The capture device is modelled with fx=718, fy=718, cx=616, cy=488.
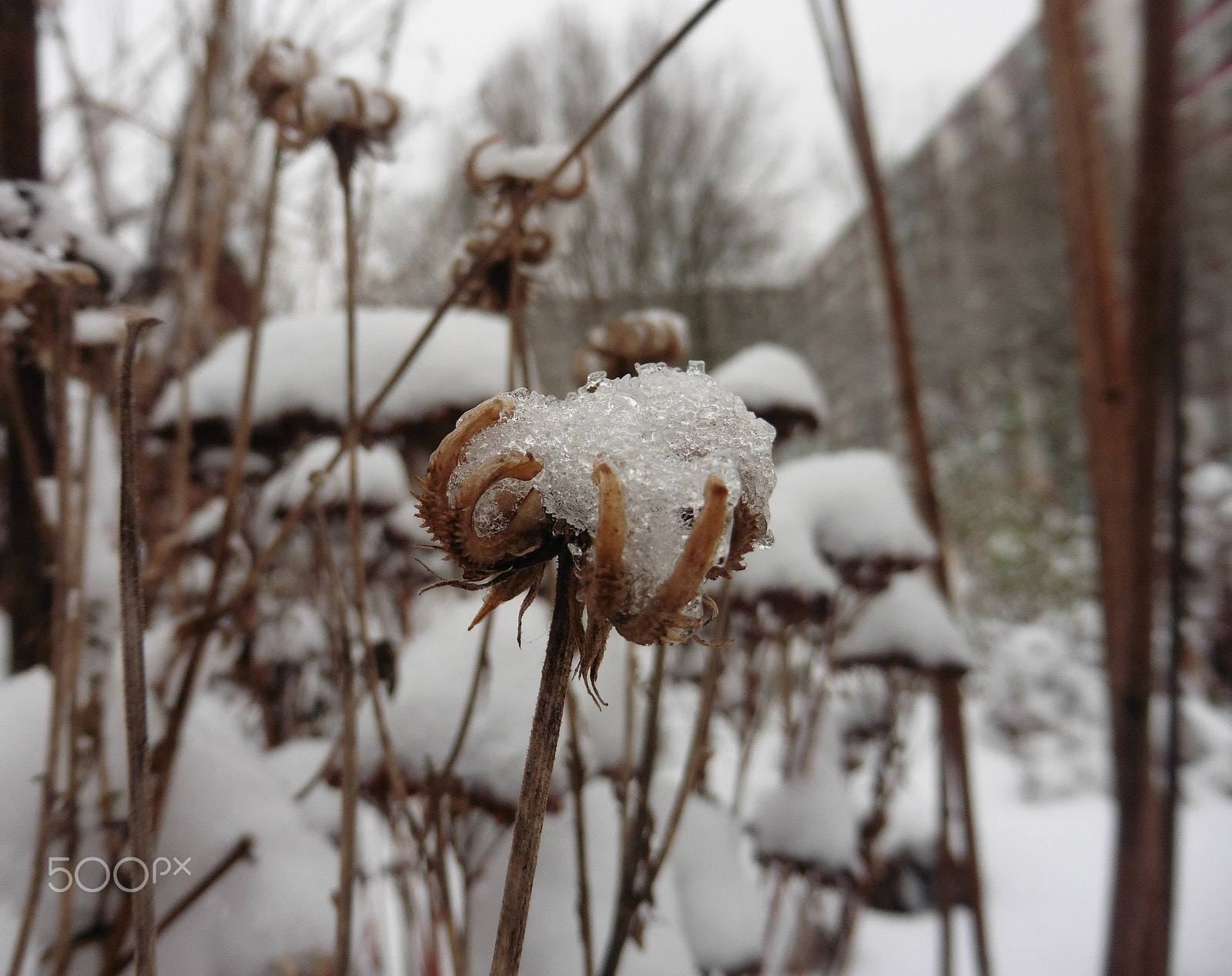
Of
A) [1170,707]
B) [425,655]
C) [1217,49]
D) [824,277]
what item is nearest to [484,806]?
[425,655]

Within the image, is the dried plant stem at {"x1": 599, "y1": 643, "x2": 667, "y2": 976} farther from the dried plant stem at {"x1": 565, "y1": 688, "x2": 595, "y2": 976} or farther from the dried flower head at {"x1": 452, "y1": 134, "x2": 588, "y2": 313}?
the dried flower head at {"x1": 452, "y1": 134, "x2": 588, "y2": 313}

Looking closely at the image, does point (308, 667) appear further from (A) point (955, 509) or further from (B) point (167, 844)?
(A) point (955, 509)

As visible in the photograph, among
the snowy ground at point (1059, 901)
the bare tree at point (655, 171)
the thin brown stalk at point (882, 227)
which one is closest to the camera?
the thin brown stalk at point (882, 227)

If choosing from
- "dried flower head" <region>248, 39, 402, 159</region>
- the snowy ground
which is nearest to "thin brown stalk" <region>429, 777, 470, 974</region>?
"dried flower head" <region>248, 39, 402, 159</region>

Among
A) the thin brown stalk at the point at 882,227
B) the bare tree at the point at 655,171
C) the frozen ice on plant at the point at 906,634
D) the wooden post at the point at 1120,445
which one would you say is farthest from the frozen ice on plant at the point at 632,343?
the bare tree at the point at 655,171

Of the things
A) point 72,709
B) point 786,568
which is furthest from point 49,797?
point 786,568

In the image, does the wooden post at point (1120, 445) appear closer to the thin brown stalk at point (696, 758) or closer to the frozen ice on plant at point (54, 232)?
the thin brown stalk at point (696, 758)
